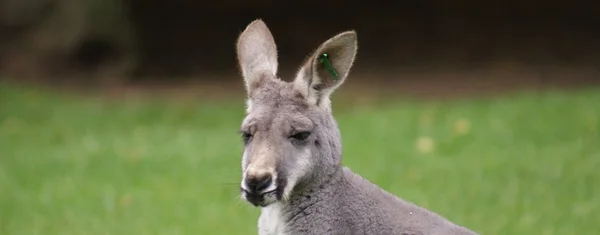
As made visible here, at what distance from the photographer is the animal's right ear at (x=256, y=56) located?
5.07 m

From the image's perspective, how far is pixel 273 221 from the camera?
4.89 meters

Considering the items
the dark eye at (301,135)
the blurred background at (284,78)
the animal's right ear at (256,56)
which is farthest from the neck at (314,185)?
the blurred background at (284,78)

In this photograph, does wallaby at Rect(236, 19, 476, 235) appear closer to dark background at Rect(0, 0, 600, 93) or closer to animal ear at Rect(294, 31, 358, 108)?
animal ear at Rect(294, 31, 358, 108)

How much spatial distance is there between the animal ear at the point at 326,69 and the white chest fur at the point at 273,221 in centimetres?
51

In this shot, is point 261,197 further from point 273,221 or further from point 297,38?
point 297,38

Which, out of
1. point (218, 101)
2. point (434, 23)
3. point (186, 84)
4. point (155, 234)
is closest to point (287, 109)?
point (155, 234)

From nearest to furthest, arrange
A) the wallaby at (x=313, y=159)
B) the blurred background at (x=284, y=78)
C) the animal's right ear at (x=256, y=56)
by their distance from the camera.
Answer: the wallaby at (x=313, y=159), the animal's right ear at (x=256, y=56), the blurred background at (x=284, y=78)

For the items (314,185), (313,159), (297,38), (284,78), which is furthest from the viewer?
(297,38)

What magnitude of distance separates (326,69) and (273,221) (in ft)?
2.38

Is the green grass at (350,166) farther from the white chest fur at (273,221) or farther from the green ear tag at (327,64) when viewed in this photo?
the green ear tag at (327,64)

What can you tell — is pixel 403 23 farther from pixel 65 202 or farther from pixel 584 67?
pixel 65 202

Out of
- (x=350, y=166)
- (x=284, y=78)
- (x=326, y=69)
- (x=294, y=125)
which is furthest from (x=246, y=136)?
(x=284, y=78)

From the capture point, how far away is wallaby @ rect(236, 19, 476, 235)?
4664 mm

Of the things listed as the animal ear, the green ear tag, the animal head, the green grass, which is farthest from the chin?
the green grass
